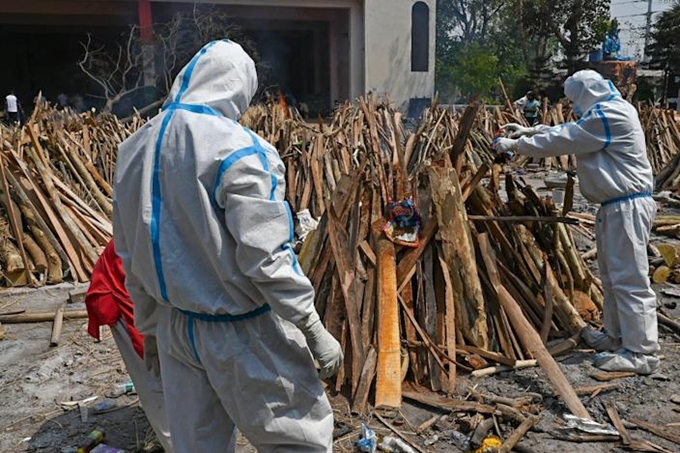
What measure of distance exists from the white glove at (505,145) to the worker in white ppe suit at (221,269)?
2387 mm

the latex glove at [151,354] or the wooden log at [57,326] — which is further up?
the latex glove at [151,354]

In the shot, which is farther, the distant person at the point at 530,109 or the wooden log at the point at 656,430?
the distant person at the point at 530,109

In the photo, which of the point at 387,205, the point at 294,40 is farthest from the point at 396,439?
the point at 294,40

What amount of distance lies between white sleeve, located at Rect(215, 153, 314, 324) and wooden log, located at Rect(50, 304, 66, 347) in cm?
338

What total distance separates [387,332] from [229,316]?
1861mm

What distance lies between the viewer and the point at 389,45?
20781 mm

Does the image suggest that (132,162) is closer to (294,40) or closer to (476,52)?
(294,40)

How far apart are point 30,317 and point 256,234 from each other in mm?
4128

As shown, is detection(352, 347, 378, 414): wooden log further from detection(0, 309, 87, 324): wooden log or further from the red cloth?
detection(0, 309, 87, 324): wooden log

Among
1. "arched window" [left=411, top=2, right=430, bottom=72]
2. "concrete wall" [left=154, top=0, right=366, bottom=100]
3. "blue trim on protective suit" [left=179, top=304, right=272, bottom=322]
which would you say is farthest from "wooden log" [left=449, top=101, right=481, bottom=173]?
"arched window" [left=411, top=2, right=430, bottom=72]

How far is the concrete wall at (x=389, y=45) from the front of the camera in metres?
20.5

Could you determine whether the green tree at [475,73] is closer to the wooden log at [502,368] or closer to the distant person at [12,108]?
the distant person at [12,108]

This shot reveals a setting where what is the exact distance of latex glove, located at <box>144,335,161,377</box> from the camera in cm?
264

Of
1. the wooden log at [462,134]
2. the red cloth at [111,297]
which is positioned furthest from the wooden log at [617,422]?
the red cloth at [111,297]
